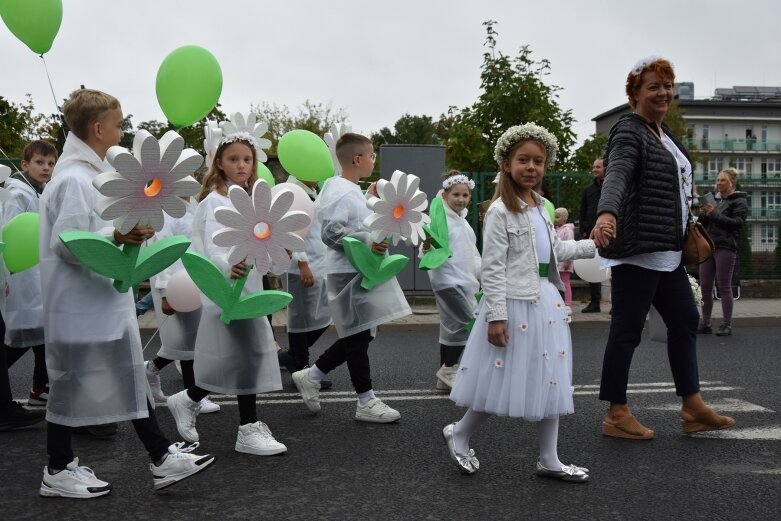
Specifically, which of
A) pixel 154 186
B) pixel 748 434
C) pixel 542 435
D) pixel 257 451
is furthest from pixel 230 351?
pixel 748 434

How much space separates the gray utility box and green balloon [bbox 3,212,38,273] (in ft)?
26.5

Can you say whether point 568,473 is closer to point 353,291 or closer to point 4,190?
point 353,291

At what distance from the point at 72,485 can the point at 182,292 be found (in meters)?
1.53

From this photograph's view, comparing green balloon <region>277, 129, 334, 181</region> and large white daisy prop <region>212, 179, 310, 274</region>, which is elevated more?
green balloon <region>277, 129, 334, 181</region>

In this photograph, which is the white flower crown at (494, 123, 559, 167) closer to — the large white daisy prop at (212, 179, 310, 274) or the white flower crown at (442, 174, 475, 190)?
the large white daisy prop at (212, 179, 310, 274)

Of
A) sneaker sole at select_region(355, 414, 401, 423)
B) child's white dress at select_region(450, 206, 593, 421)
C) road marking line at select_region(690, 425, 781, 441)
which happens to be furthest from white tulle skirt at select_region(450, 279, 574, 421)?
road marking line at select_region(690, 425, 781, 441)

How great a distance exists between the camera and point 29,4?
443cm

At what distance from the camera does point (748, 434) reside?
510cm

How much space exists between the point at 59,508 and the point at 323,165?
329cm

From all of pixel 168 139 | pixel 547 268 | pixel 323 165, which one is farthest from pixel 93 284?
pixel 323 165

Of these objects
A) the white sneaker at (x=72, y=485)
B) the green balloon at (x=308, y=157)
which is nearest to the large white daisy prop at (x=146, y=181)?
the white sneaker at (x=72, y=485)

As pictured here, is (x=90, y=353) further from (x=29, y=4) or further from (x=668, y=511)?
(x=668, y=511)

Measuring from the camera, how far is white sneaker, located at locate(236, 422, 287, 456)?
15.4 ft

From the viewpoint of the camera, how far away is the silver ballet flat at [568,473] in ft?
13.6
